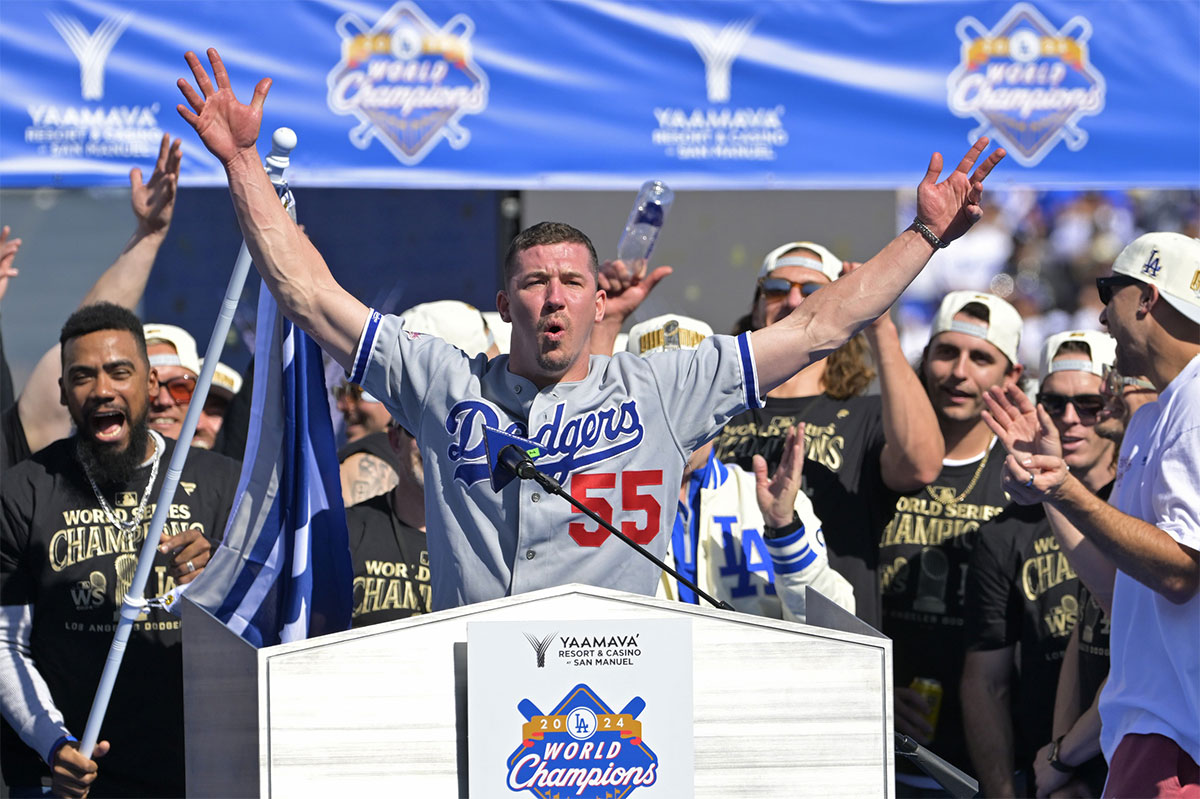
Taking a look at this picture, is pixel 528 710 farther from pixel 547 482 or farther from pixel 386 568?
pixel 386 568

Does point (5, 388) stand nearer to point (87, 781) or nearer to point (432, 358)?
point (87, 781)

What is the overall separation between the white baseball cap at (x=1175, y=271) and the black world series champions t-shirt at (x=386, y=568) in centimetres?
224

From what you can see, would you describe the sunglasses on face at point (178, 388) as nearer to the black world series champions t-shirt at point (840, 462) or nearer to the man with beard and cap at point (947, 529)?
the black world series champions t-shirt at point (840, 462)

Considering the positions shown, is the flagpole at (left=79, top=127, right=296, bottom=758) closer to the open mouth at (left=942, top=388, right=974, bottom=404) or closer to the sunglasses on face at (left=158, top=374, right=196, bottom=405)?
the sunglasses on face at (left=158, top=374, right=196, bottom=405)

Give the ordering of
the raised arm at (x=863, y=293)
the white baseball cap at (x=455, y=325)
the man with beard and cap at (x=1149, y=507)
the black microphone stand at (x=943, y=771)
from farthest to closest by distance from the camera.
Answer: the white baseball cap at (x=455, y=325) < the man with beard and cap at (x=1149, y=507) < the raised arm at (x=863, y=293) < the black microphone stand at (x=943, y=771)

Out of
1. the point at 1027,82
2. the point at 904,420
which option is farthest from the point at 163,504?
the point at 1027,82

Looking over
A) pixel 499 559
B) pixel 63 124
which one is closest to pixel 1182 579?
pixel 499 559

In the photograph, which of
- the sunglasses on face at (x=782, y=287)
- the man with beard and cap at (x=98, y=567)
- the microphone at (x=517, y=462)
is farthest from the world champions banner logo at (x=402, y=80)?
the microphone at (x=517, y=462)

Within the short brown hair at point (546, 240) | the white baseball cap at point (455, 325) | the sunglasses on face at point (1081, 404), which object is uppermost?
the white baseball cap at point (455, 325)

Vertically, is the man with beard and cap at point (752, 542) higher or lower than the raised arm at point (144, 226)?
lower

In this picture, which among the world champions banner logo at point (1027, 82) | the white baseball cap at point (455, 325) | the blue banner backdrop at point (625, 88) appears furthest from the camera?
the world champions banner logo at point (1027, 82)

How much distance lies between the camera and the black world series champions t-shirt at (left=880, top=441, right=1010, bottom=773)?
4527mm

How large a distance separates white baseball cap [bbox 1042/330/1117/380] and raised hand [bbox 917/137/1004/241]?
72.4 inches

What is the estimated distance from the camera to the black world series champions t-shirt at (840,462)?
4.52 metres
